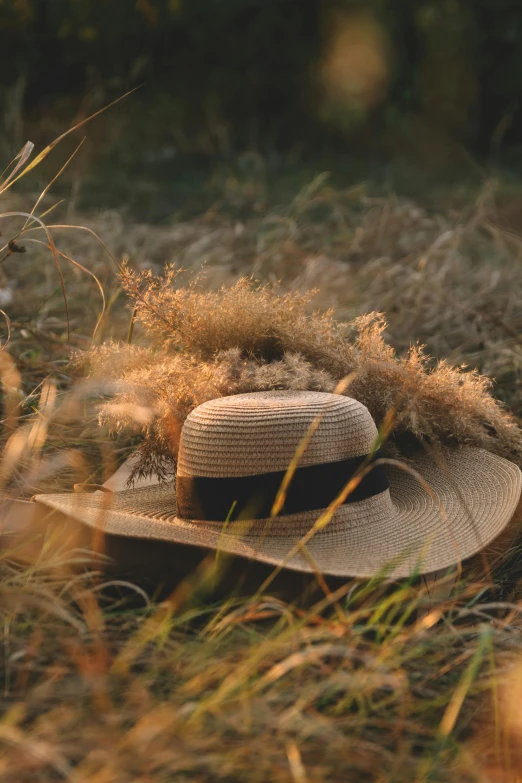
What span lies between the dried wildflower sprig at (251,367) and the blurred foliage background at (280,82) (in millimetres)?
3892

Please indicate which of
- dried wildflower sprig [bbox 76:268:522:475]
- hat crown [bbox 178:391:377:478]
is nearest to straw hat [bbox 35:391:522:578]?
hat crown [bbox 178:391:377:478]

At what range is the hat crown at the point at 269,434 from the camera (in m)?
1.56

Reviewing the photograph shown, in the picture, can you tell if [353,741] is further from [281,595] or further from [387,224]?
[387,224]

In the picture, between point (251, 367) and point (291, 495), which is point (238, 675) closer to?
point (291, 495)

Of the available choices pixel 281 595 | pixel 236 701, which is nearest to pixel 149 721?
pixel 236 701

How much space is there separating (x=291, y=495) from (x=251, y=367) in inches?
15.7

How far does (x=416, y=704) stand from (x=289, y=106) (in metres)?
5.76

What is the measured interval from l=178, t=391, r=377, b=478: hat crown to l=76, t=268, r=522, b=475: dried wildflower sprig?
0.19 meters

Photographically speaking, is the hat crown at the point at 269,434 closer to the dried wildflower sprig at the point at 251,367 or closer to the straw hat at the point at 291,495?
the straw hat at the point at 291,495

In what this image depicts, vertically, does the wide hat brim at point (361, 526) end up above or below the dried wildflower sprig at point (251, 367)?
below

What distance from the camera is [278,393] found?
1.73m

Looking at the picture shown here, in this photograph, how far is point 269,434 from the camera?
1562mm

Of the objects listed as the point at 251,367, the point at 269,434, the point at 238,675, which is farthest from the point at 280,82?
the point at 238,675

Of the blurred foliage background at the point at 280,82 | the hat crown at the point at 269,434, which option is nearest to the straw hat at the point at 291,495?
the hat crown at the point at 269,434
